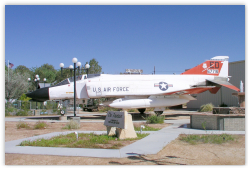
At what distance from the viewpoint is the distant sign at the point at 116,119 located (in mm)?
8570

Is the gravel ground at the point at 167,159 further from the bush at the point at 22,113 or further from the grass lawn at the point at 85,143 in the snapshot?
the bush at the point at 22,113

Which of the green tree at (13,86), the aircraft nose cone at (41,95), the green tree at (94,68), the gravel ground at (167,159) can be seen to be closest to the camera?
the gravel ground at (167,159)

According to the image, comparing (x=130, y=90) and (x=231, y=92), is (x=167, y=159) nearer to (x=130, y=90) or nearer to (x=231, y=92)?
(x=130, y=90)

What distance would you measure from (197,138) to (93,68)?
118 feet

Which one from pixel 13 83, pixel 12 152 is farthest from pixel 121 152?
pixel 13 83

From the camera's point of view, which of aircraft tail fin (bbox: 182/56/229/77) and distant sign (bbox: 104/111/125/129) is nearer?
distant sign (bbox: 104/111/125/129)

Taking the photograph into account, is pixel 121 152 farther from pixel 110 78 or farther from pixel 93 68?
pixel 93 68

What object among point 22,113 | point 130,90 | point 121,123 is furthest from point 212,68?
point 22,113

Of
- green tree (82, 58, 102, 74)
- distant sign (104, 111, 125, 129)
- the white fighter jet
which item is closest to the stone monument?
distant sign (104, 111, 125, 129)

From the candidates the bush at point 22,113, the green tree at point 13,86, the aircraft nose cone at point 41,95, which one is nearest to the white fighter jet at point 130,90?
the aircraft nose cone at point 41,95

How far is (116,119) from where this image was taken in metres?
8.91

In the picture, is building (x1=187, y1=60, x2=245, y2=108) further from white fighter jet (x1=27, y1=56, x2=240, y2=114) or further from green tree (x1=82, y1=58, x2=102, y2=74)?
green tree (x1=82, y1=58, x2=102, y2=74)

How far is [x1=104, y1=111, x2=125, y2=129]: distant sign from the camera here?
857 centimetres

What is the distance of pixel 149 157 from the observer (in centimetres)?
614
